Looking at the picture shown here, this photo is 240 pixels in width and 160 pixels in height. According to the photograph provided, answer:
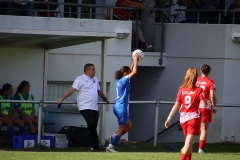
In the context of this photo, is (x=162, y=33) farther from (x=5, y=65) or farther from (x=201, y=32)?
(x=5, y=65)

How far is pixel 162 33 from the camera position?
839 inches

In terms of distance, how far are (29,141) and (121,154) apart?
2677mm

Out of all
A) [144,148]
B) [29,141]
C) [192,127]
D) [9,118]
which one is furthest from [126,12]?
[192,127]

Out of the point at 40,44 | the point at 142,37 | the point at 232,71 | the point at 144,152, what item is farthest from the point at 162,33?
the point at 144,152

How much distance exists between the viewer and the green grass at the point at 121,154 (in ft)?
45.3

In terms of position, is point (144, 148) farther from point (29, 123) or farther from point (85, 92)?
point (29, 123)

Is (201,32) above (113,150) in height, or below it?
above

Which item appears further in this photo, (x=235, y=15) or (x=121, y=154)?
(x=235, y=15)

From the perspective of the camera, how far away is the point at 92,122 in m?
15.4

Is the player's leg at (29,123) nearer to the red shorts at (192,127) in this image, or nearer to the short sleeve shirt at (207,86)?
the short sleeve shirt at (207,86)

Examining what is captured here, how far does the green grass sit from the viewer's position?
13.8 meters

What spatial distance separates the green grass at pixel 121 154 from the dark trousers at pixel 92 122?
0.75 feet

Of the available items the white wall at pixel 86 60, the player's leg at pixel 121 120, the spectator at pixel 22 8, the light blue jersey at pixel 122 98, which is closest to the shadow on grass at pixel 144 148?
the player's leg at pixel 121 120

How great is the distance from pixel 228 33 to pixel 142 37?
233cm
